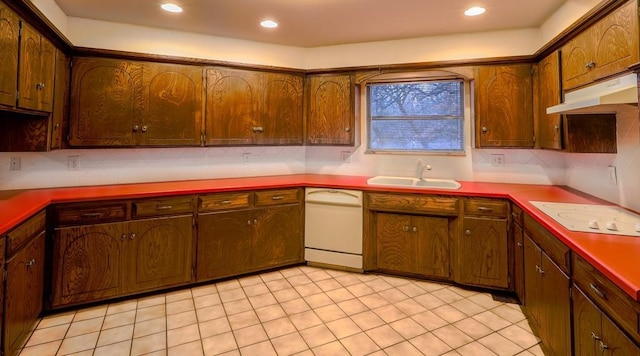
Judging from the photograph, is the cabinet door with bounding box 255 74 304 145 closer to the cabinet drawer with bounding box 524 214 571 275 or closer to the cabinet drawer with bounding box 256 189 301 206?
the cabinet drawer with bounding box 256 189 301 206

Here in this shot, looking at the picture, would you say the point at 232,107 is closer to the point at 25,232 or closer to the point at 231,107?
the point at 231,107

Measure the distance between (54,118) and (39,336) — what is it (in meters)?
1.55

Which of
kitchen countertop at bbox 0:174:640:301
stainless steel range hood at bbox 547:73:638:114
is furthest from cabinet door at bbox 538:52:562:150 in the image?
kitchen countertop at bbox 0:174:640:301

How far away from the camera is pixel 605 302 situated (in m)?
1.25

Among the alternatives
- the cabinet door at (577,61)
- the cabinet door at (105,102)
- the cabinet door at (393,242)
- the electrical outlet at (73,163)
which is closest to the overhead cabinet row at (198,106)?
the cabinet door at (105,102)

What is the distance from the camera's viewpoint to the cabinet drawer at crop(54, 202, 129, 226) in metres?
2.45

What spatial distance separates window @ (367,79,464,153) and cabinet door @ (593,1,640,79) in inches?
60.4

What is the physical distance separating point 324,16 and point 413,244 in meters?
2.19

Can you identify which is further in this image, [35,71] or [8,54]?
[35,71]

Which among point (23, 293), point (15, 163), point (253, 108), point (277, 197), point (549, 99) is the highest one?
point (253, 108)

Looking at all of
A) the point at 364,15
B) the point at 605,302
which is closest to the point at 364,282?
the point at 605,302

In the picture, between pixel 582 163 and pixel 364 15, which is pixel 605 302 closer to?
pixel 582 163

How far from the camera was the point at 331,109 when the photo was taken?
3643 mm

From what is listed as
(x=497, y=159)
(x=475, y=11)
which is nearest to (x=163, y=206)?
(x=475, y=11)
